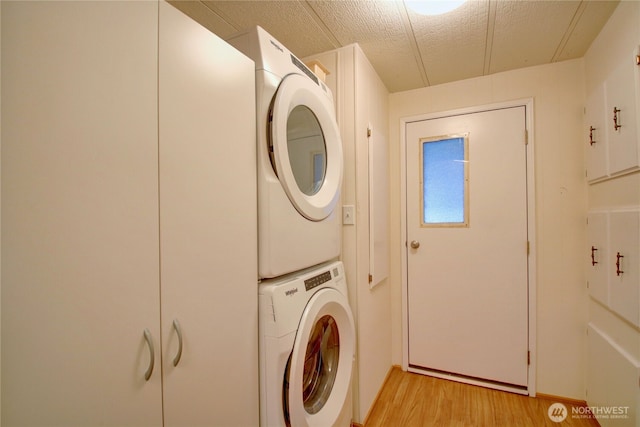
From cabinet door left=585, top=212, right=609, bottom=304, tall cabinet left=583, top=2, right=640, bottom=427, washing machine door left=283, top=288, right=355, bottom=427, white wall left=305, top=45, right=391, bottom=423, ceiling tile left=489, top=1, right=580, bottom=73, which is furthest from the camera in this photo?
white wall left=305, top=45, right=391, bottom=423

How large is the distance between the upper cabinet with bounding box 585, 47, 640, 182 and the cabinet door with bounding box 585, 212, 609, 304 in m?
0.25

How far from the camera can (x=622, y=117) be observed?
133cm

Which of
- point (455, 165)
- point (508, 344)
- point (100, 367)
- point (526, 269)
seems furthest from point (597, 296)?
point (100, 367)

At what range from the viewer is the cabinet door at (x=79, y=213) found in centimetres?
49

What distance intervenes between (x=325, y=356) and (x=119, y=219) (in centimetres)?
120

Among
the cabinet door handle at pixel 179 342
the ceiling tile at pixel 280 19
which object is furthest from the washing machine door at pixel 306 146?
the cabinet door handle at pixel 179 342

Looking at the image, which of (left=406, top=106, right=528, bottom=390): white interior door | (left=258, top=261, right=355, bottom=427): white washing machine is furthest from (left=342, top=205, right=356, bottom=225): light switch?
(left=406, top=106, right=528, bottom=390): white interior door

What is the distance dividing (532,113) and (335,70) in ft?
4.66

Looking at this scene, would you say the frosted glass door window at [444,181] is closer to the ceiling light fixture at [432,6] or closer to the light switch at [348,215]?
the light switch at [348,215]

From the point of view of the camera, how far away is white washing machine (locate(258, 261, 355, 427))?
0.98 metres

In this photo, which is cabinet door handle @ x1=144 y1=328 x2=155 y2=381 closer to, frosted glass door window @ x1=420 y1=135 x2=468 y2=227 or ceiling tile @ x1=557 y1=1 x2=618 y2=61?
frosted glass door window @ x1=420 y1=135 x2=468 y2=227

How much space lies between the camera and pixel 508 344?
1978 mm

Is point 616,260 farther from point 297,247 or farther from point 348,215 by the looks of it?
point 297,247

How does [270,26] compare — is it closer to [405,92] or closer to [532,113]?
[405,92]
